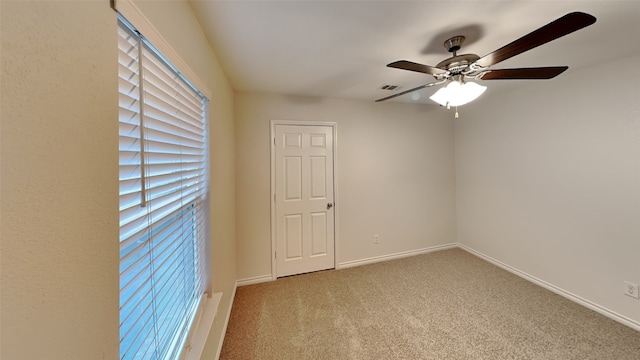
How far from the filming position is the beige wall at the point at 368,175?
2.85 meters

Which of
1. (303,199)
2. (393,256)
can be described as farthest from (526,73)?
(393,256)

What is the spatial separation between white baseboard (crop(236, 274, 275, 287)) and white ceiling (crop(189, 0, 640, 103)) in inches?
91.3

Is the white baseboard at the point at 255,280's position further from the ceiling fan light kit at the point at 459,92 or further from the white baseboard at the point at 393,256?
the ceiling fan light kit at the point at 459,92

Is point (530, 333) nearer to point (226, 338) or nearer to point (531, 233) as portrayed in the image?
point (531, 233)

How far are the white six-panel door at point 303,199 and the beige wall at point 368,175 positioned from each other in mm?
138

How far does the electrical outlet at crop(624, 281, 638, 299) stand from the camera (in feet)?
6.55

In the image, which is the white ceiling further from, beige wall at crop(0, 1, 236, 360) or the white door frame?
beige wall at crop(0, 1, 236, 360)

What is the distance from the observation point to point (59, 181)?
18.6 inches

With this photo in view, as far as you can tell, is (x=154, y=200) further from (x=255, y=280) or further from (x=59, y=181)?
(x=255, y=280)

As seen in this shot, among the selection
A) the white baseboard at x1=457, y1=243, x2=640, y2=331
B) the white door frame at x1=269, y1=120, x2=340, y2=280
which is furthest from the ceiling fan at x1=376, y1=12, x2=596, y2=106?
the white baseboard at x1=457, y1=243, x2=640, y2=331

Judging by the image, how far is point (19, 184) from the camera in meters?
0.39

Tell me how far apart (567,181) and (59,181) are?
12.1 ft

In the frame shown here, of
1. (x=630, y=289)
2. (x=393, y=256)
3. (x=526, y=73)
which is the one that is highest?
(x=526, y=73)

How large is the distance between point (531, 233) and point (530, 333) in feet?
4.32
